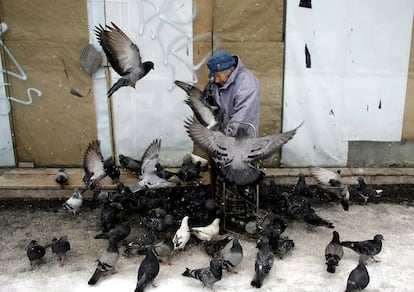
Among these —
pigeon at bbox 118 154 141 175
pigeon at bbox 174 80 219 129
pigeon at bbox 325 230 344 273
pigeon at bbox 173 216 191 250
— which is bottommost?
pigeon at bbox 325 230 344 273

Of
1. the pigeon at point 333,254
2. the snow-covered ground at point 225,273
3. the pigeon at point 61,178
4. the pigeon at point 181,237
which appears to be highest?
the pigeon at point 61,178

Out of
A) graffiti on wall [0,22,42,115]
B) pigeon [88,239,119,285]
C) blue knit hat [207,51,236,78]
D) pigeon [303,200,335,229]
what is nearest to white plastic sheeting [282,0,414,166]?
pigeon [303,200,335,229]

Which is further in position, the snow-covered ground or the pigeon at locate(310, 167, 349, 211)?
the pigeon at locate(310, 167, 349, 211)

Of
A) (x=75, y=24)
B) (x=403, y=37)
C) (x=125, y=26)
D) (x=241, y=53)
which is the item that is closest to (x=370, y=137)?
(x=403, y=37)

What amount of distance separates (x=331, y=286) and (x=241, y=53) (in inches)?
141

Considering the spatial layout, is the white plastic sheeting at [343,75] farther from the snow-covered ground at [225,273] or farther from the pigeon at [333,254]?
the pigeon at [333,254]

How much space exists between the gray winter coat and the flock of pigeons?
13 cm

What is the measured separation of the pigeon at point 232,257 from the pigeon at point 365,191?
237cm

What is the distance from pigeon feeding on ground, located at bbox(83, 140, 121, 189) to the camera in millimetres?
6426

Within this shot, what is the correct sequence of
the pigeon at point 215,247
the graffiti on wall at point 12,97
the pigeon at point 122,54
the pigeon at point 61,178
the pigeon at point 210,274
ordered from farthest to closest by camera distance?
the graffiti on wall at point 12,97 < the pigeon at point 61,178 < the pigeon at point 122,54 < the pigeon at point 215,247 < the pigeon at point 210,274

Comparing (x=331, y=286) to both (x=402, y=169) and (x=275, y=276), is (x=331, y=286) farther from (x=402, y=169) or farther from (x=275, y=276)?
(x=402, y=169)

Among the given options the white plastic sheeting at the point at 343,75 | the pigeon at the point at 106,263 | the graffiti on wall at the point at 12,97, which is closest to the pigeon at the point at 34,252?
the pigeon at the point at 106,263

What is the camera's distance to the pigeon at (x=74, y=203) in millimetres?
6008

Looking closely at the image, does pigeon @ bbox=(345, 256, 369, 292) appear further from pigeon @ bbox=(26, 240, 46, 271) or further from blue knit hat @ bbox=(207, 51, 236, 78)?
pigeon @ bbox=(26, 240, 46, 271)
